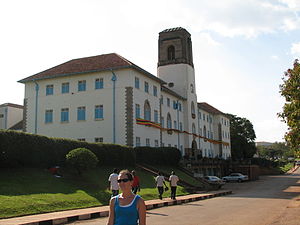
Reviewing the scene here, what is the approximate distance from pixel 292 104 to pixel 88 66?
24423 mm

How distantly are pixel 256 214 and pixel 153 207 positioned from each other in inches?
208

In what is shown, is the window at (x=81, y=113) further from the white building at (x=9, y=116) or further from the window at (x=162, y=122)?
the white building at (x=9, y=116)

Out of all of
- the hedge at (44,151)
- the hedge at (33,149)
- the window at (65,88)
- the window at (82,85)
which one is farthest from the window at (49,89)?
the hedge at (33,149)

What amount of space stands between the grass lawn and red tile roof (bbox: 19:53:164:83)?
15.9 m

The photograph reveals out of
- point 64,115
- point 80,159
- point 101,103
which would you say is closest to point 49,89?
point 64,115

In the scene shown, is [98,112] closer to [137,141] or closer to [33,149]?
[137,141]

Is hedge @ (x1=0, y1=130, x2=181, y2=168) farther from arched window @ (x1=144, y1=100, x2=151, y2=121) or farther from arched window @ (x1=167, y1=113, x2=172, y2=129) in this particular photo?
arched window @ (x1=167, y1=113, x2=172, y2=129)

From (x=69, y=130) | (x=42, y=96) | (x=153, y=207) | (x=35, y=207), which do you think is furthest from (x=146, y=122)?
(x=35, y=207)

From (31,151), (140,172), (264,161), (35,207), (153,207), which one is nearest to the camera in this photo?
(35,207)

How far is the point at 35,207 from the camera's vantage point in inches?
546

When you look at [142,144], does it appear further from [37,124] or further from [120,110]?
[37,124]

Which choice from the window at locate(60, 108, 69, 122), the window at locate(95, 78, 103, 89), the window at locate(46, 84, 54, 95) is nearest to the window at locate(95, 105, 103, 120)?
the window at locate(95, 78, 103, 89)

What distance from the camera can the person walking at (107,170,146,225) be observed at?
4229 mm

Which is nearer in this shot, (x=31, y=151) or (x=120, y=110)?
(x=31, y=151)
